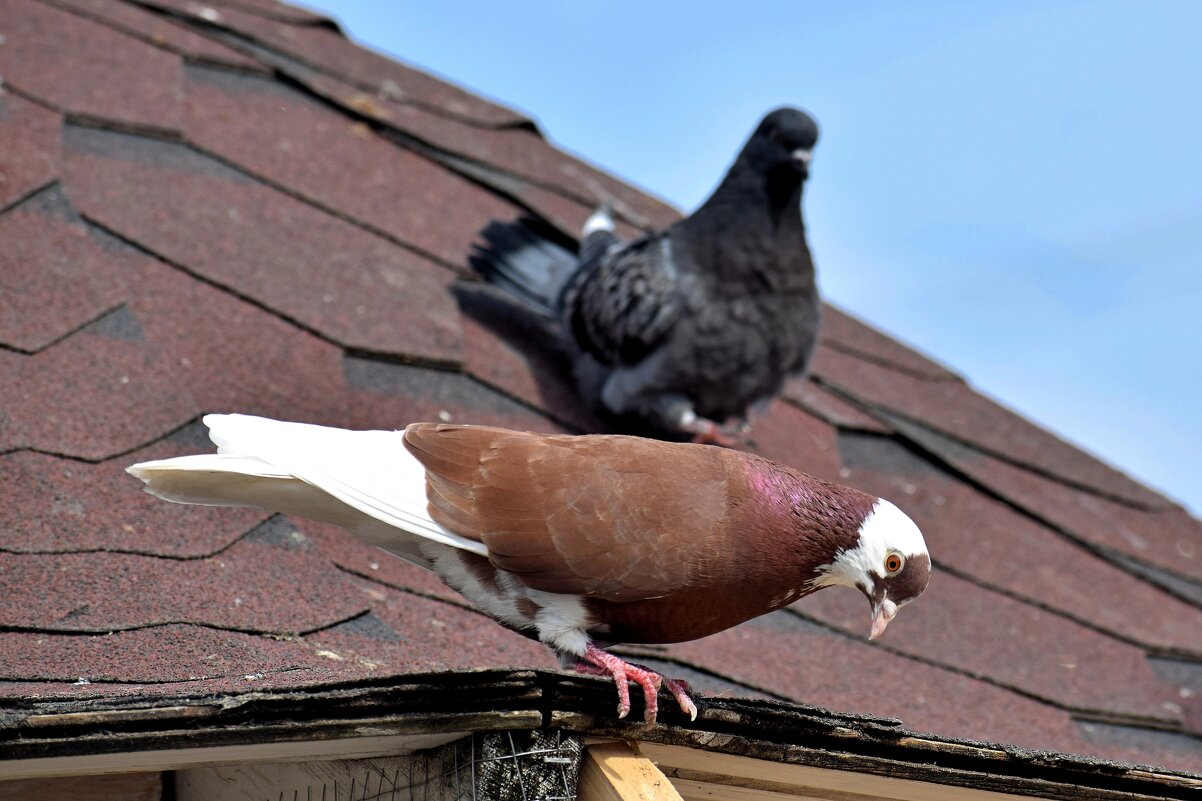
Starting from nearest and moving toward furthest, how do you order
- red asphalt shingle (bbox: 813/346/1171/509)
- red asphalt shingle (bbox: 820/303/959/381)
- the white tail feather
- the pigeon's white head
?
the white tail feather, the pigeon's white head, red asphalt shingle (bbox: 813/346/1171/509), red asphalt shingle (bbox: 820/303/959/381)

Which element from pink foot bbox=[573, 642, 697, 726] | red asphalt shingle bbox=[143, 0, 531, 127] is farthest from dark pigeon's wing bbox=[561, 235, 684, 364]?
pink foot bbox=[573, 642, 697, 726]

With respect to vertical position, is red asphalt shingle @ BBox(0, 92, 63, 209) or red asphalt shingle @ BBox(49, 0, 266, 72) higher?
red asphalt shingle @ BBox(49, 0, 266, 72)

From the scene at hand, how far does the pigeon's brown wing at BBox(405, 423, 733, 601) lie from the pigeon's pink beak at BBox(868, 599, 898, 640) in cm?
33

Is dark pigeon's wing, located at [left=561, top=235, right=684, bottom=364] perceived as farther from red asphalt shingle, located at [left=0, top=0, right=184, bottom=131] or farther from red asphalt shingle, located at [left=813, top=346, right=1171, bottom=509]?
red asphalt shingle, located at [left=0, top=0, right=184, bottom=131]

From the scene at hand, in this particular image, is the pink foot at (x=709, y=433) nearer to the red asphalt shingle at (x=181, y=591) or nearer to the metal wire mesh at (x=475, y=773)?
the red asphalt shingle at (x=181, y=591)

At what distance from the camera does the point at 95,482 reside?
2.53 m

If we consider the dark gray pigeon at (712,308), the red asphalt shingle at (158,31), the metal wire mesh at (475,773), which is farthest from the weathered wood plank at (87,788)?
the red asphalt shingle at (158,31)

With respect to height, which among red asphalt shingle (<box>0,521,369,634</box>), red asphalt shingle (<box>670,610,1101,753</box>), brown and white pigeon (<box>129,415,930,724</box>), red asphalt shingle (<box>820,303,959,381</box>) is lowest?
red asphalt shingle (<box>0,521,369,634</box>)

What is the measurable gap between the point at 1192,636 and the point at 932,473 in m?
0.92

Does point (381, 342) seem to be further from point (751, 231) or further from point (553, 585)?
point (553, 585)

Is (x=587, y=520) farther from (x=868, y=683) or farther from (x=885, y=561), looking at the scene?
(x=868, y=683)

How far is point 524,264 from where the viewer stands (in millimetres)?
4188

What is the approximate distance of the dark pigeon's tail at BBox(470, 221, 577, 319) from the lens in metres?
4.16

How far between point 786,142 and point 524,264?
870 mm
